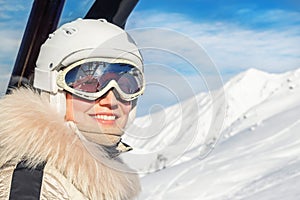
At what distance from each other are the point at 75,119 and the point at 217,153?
20.8 feet

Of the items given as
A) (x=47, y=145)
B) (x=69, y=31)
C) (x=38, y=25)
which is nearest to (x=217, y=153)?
(x=38, y=25)

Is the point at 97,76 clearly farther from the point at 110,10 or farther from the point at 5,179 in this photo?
the point at 110,10

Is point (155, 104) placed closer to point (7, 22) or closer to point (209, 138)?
point (209, 138)

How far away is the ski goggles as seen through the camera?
1.64 m

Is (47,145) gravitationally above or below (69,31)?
below

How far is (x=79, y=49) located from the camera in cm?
169

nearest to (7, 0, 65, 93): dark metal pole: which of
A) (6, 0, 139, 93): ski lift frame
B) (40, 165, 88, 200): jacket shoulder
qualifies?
(6, 0, 139, 93): ski lift frame

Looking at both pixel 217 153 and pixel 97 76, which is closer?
pixel 97 76

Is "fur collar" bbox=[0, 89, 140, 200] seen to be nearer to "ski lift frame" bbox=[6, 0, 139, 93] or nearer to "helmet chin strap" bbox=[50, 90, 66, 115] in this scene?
"helmet chin strap" bbox=[50, 90, 66, 115]

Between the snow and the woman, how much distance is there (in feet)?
0.28

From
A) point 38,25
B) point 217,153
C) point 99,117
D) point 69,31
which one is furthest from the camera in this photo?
point 217,153

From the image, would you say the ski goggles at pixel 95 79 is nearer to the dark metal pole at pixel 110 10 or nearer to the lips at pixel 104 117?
the lips at pixel 104 117

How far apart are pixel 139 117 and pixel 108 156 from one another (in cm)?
20

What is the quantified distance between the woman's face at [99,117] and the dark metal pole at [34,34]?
58 centimetres
